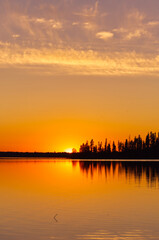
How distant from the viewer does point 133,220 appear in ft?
98.5

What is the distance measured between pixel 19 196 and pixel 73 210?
36.3 feet

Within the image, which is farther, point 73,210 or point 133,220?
point 73,210

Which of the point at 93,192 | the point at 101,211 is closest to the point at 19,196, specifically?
the point at 93,192

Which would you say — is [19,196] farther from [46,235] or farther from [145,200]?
[46,235]

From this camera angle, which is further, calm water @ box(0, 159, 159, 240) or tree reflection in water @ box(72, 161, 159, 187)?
tree reflection in water @ box(72, 161, 159, 187)

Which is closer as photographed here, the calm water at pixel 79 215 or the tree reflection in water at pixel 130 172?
the calm water at pixel 79 215

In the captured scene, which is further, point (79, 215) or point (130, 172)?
point (130, 172)

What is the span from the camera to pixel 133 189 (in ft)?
168

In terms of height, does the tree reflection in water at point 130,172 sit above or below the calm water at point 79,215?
above

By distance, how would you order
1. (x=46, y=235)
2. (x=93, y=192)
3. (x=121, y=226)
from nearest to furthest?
(x=46, y=235) → (x=121, y=226) → (x=93, y=192)

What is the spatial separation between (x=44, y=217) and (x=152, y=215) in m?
8.53

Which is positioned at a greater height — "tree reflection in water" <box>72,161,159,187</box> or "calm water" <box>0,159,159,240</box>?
"tree reflection in water" <box>72,161,159,187</box>

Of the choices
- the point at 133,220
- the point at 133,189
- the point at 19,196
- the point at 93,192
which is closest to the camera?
the point at 133,220

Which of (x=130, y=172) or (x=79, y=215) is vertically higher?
(x=130, y=172)
